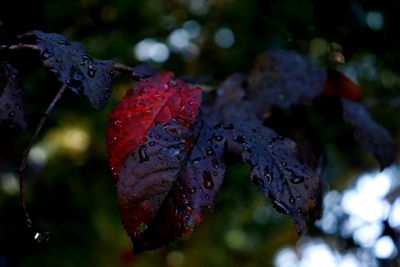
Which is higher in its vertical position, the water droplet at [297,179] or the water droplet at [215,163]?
the water droplet at [215,163]

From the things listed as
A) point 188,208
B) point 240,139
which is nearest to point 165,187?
point 188,208

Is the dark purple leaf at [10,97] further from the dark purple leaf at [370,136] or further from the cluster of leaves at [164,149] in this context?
the dark purple leaf at [370,136]

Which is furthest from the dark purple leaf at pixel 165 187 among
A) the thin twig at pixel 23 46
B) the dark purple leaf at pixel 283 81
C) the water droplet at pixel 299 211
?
the dark purple leaf at pixel 283 81

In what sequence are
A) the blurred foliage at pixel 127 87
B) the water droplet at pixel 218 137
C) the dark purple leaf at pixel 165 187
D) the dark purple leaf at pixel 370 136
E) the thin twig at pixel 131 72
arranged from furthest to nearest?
1. the blurred foliage at pixel 127 87
2. the dark purple leaf at pixel 370 136
3. the thin twig at pixel 131 72
4. the water droplet at pixel 218 137
5. the dark purple leaf at pixel 165 187

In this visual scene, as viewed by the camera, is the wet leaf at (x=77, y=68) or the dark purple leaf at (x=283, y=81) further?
the dark purple leaf at (x=283, y=81)

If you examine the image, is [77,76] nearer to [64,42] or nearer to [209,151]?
[64,42]

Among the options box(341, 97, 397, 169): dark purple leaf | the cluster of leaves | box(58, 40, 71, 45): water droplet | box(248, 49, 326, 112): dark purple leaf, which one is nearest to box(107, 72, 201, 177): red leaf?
the cluster of leaves

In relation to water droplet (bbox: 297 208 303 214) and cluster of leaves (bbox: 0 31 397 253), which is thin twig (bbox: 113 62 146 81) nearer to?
cluster of leaves (bbox: 0 31 397 253)

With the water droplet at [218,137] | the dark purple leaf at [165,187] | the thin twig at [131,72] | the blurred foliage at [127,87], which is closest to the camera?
the dark purple leaf at [165,187]
